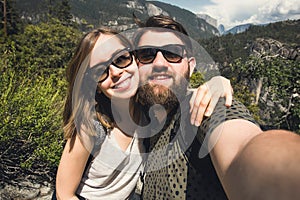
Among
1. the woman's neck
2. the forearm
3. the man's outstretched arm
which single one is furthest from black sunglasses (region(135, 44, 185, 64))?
the forearm

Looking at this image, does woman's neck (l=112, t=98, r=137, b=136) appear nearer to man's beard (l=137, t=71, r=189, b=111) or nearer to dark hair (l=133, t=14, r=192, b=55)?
man's beard (l=137, t=71, r=189, b=111)

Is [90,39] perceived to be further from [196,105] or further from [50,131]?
[50,131]

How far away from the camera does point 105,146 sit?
4.54 feet

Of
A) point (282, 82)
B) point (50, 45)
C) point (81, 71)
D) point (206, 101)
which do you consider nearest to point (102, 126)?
point (81, 71)

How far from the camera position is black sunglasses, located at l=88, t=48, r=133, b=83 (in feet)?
4.90

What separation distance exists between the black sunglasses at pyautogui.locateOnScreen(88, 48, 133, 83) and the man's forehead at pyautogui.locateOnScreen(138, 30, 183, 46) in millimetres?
125

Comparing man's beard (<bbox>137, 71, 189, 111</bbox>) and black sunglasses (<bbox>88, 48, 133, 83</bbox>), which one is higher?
black sunglasses (<bbox>88, 48, 133, 83</bbox>)

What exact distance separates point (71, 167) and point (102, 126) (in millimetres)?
239

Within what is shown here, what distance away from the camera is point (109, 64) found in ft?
4.91

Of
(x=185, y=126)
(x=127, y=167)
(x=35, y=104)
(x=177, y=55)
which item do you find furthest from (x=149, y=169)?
(x=35, y=104)

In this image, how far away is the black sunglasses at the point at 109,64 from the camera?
4.90 ft

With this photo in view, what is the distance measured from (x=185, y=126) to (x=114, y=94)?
0.57m

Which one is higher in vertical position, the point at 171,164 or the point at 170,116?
the point at 170,116

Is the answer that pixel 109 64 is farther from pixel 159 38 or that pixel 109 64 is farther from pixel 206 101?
pixel 206 101
